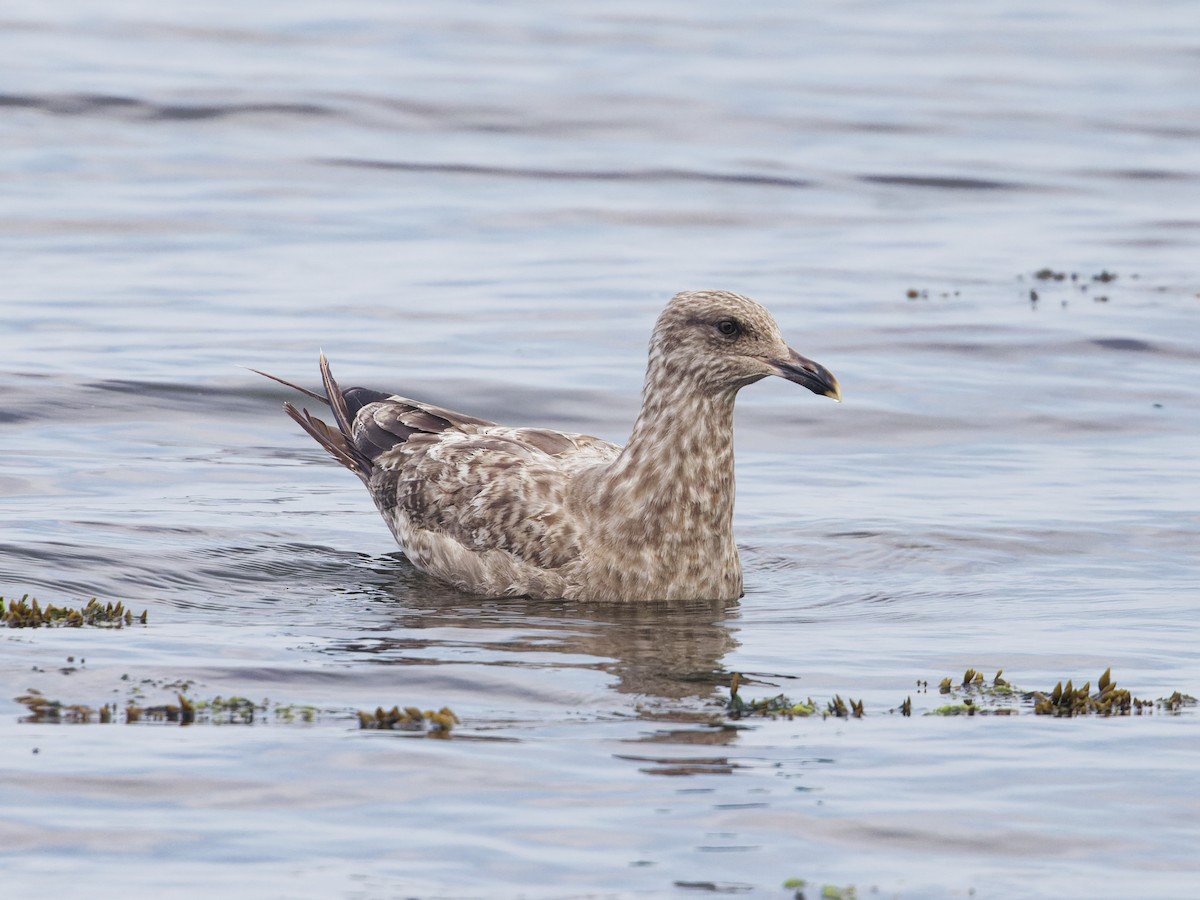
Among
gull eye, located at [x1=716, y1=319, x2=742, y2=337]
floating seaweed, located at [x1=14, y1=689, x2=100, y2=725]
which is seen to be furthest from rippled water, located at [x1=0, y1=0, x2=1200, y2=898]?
gull eye, located at [x1=716, y1=319, x2=742, y2=337]

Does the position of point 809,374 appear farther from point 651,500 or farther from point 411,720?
point 411,720

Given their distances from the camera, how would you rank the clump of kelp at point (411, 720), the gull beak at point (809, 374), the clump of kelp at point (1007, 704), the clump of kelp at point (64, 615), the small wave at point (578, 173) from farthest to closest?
the small wave at point (578, 173) < the gull beak at point (809, 374) < the clump of kelp at point (64, 615) < the clump of kelp at point (1007, 704) < the clump of kelp at point (411, 720)

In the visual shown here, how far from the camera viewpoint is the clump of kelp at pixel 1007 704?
7.66 m

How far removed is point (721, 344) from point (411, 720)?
3188 millimetres

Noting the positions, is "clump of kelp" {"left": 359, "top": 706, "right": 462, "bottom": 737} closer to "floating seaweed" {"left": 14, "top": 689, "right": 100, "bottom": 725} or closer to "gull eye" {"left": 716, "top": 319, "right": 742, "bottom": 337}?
"floating seaweed" {"left": 14, "top": 689, "right": 100, "bottom": 725}

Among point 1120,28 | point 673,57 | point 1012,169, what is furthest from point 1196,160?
point 1120,28

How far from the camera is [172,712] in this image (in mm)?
7414

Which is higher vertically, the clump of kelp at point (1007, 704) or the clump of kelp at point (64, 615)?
the clump of kelp at point (64, 615)

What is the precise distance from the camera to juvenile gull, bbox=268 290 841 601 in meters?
9.92

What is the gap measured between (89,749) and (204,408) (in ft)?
25.4

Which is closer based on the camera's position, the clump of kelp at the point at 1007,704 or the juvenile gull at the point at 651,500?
the clump of kelp at the point at 1007,704

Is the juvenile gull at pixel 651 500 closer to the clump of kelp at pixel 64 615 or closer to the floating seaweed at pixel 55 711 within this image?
the clump of kelp at pixel 64 615

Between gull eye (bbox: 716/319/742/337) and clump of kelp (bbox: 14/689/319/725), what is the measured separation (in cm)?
320

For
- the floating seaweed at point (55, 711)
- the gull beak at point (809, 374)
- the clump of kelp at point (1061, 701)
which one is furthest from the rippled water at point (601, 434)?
the gull beak at point (809, 374)
